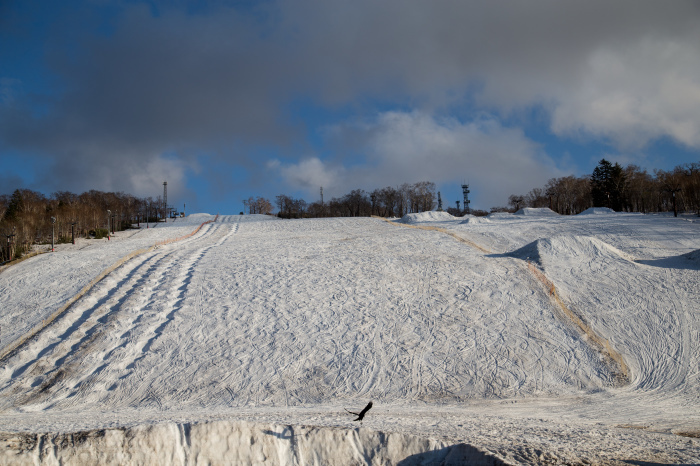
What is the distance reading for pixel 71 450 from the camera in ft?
15.9

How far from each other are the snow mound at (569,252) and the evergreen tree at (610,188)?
51858mm

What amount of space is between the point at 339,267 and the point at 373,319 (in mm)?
5313

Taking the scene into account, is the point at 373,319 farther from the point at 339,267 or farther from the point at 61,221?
the point at 61,221

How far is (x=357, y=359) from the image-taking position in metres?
11.8

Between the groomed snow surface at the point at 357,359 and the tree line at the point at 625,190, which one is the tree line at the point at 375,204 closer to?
the tree line at the point at 625,190

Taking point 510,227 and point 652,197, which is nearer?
point 510,227

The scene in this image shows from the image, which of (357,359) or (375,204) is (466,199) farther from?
(357,359)

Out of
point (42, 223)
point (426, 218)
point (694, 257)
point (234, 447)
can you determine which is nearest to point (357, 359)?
point (234, 447)

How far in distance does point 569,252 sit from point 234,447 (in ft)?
61.5

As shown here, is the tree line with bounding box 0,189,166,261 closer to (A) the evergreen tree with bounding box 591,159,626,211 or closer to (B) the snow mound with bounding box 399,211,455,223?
(B) the snow mound with bounding box 399,211,455,223

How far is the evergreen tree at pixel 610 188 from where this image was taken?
6319 cm

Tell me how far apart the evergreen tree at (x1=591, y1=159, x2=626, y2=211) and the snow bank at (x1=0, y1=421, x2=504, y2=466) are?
70.6 m

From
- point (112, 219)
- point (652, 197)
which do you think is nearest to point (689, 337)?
point (112, 219)

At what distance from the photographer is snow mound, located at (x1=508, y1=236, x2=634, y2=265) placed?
19.0 m
